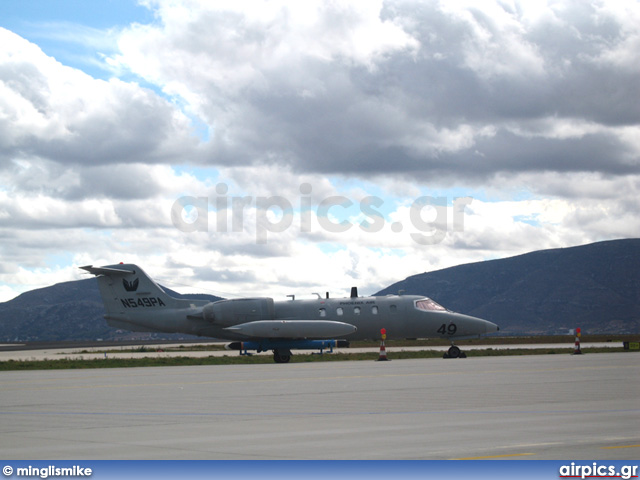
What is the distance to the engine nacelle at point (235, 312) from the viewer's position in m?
47.8

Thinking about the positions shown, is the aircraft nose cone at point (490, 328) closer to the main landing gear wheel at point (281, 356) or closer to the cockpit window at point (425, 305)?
the cockpit window at point (425, 305)

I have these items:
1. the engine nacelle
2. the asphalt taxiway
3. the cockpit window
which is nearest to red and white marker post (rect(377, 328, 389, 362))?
the cockpit window

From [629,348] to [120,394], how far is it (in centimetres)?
3935

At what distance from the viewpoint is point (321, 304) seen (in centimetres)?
4838

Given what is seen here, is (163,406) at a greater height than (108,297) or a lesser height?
lesser

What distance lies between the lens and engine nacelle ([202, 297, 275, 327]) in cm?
4778

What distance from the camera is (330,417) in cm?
1656

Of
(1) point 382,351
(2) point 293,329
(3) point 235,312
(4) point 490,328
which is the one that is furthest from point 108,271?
(4) point 490,328

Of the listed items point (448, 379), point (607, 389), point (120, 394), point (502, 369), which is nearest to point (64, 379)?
point (120, 394)

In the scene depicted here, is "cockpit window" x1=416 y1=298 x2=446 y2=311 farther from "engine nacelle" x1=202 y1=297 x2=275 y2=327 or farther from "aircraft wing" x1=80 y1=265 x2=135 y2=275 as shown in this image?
"aircraft wing" x1=80 y1=265 x2=135 y2=275

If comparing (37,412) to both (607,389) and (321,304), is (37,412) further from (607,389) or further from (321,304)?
(321,304)

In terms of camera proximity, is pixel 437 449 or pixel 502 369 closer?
pixel 437 449

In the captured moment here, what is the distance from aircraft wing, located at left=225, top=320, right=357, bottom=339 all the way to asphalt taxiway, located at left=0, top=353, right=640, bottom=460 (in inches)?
583

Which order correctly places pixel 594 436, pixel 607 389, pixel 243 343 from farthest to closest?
pixel 243 343 < pixel 607 389 < pixel 594 436
